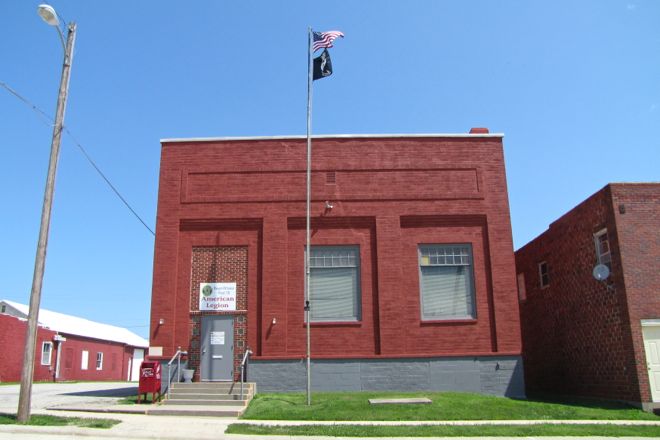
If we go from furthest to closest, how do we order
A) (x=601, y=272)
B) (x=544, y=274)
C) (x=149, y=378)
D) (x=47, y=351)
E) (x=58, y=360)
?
(x=58, y=360)
(x=47, y=351)
(x=544, y=274)
(x=601, y=272)
(x=149, y=378)

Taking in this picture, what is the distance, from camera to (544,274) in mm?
21422

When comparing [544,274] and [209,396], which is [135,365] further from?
[544,274]

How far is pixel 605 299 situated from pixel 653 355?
1955 millimetres

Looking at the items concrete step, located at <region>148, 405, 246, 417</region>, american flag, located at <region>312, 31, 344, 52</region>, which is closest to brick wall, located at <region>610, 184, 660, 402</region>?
american flag, located at <region>312, 31, 344, 52</region>

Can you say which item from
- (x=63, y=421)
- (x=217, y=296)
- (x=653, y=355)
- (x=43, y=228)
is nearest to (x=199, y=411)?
(x=63, y=421)

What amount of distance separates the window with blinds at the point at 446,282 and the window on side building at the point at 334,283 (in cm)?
210

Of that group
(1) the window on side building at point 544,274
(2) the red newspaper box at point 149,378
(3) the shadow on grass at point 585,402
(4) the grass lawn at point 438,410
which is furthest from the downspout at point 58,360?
(3) the shadow on grass at point 585,402

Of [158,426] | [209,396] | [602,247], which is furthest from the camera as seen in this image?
[602,247]

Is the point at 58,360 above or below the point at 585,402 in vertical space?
above

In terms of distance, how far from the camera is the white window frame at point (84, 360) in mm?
42750

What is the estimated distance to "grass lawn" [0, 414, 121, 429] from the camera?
472 inches

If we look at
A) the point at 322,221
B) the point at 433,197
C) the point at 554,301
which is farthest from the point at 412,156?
the point at 554,301

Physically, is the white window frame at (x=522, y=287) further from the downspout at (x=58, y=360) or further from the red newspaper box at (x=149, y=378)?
the downspout at (x=58, y=360)

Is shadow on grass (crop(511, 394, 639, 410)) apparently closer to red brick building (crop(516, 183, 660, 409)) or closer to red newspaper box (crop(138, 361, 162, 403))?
red brick building (crop(516, 183, 660, 409))
